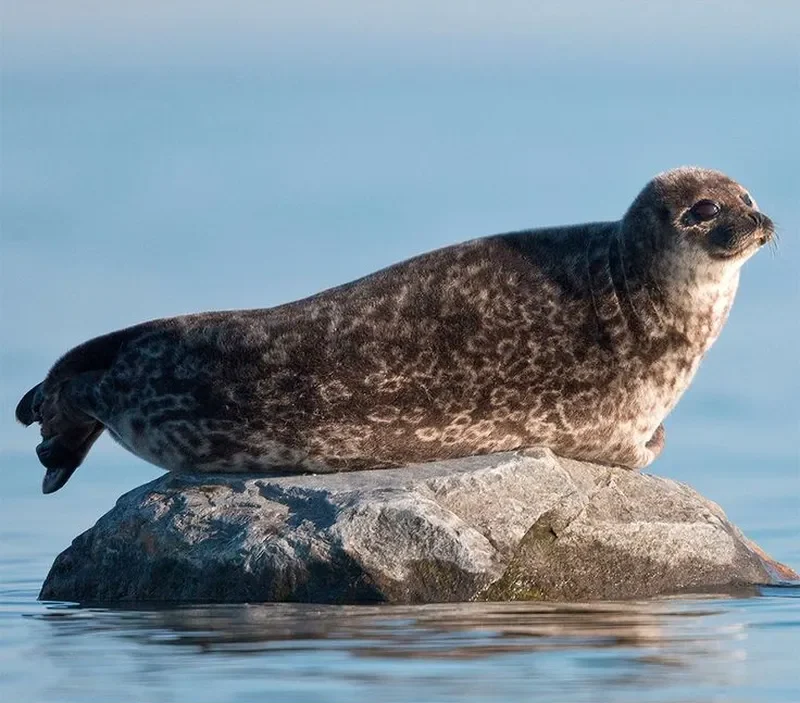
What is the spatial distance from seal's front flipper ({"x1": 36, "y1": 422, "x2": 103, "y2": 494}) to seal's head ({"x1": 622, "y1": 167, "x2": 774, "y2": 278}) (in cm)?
407

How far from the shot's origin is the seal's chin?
42.0 ft

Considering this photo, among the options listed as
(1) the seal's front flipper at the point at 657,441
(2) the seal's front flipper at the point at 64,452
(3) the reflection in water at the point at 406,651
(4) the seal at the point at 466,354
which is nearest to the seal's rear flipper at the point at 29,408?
(2) the seal's front flipper at the point at 64,452

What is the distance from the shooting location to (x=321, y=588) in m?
10.3

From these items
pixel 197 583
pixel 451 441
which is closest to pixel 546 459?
pixel 451 441

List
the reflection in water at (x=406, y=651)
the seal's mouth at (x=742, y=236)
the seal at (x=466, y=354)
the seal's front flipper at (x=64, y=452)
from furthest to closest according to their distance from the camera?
1. the seal's front flipper at (x=64, y=452)
2. the seal's mouth at (x=742, y=236)
3. the seal at (x=466, y=354)
4. the reflection in water at (x=406, y=651)

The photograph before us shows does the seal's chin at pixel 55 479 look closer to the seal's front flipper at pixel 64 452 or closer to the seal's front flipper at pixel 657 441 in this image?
the seal's front flipper at pixel 64 452

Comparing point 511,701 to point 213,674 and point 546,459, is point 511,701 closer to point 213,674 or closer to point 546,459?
point 213,674

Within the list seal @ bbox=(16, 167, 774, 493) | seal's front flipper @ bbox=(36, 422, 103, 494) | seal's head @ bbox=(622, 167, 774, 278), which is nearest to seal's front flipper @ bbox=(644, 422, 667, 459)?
seal @ bbox=(16, 167, 774, 493)

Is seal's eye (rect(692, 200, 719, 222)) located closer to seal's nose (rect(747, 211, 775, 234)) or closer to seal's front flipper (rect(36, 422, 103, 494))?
seal's nose (rect(747, 211, 775, 234))

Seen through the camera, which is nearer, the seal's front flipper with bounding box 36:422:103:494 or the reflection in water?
the reflection in water

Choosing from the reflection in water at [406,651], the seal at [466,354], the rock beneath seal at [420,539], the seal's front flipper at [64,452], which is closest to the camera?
the reflection in water at [406,651]

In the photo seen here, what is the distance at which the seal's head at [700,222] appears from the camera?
38.2 feet

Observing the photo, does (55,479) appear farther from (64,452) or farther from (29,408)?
(29,408)

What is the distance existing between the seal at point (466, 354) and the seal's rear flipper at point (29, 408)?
2.45 ft
